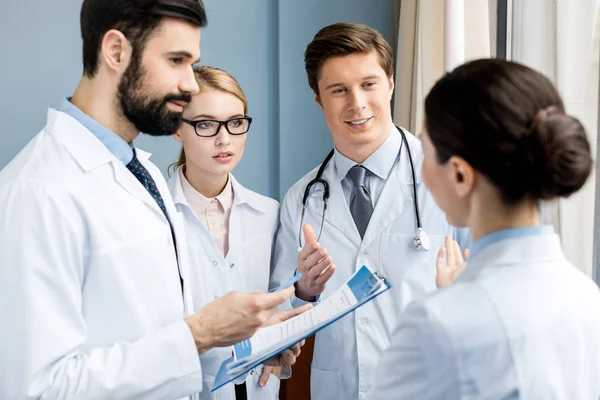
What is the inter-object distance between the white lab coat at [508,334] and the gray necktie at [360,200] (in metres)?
0.85

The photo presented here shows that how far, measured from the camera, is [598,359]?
0.92 metres

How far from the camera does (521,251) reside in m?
0.92

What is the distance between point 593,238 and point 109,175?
1214 mm

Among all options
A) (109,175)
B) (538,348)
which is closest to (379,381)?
(538,348)

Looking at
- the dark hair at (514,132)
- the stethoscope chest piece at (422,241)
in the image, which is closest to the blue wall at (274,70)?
the stethoscope chest piece at (422,241)

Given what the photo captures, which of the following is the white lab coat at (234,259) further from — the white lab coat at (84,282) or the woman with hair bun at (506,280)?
the woman with hair bun at (506,280)

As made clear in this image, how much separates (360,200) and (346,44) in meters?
0.44

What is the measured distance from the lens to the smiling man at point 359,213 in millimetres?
1682

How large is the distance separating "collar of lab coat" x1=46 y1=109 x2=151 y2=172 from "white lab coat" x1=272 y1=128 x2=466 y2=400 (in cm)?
73

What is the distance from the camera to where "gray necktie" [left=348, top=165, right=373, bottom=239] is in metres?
1.79

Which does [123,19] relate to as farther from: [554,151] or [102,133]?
[554,151]

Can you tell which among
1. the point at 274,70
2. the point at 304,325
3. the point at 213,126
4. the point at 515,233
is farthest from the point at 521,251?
the point at 274,70

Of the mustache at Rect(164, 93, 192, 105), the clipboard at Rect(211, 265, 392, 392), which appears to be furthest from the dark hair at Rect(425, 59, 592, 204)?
the mustache at Rect(164, 93, 192, 105)

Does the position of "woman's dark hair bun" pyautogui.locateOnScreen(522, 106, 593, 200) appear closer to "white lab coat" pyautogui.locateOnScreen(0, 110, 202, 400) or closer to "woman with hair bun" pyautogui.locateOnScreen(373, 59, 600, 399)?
"woman with hair bun" pyautogui.locateOnScreen(373, 59, 600, 399)
